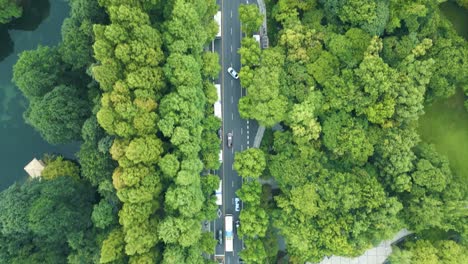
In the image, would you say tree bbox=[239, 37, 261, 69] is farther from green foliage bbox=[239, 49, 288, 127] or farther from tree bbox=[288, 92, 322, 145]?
tree bbox=[288, 92, 322, 145]

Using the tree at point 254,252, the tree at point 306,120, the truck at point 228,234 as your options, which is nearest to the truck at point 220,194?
the truck at point 228,234

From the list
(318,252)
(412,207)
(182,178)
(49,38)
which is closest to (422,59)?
(412,207)

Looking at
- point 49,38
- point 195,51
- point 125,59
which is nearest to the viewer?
point 125,59

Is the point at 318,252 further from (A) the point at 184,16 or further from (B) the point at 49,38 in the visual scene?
(B) the point at 49,38

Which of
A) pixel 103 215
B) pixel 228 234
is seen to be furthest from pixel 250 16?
pixel 103 215

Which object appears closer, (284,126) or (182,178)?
(182,178)

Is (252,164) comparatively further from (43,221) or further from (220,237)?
(43,221)
